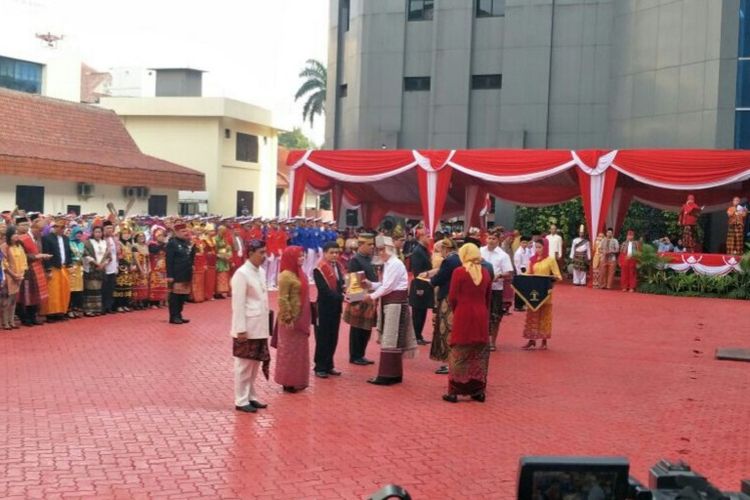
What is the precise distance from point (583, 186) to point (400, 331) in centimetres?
1385

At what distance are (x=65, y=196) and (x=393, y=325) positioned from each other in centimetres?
Result: 2122

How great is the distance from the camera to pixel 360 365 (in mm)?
11219

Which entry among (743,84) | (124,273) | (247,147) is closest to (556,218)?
(743,84)

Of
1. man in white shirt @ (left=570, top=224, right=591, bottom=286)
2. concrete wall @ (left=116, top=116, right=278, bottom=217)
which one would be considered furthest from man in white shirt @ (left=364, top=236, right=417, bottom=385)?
concrete wall @ (left=116, top=116, right=278, bottom=217)

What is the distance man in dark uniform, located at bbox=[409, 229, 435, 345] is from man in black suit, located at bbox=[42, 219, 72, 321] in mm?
5625

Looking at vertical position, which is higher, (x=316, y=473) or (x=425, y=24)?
(x=425, y=24)

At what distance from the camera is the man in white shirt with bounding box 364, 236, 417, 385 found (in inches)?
392

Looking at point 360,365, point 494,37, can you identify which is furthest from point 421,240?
point 494,37

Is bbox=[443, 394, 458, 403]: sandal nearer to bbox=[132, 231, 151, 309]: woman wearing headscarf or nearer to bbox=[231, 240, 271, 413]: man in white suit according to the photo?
bbox=[231, 240, 271, 413]: man in white suit

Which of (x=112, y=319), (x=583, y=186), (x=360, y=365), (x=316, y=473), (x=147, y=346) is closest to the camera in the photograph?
(x=316, y=473)

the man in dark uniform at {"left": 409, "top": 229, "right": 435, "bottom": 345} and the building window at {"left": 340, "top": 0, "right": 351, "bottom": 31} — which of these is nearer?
the man in dark uniform at {"left": 409, "top": 229, "right": 435, "bottom": 345}

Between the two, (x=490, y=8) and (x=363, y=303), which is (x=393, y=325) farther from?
(x=490, y=8)

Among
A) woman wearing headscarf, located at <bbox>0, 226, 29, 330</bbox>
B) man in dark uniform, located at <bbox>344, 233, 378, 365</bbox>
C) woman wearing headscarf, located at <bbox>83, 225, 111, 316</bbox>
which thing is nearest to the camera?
man in dark uniform, located at <bbox>344, 233, 378, 365</bbox>

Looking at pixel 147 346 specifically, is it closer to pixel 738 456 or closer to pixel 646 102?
pixel 738 456
